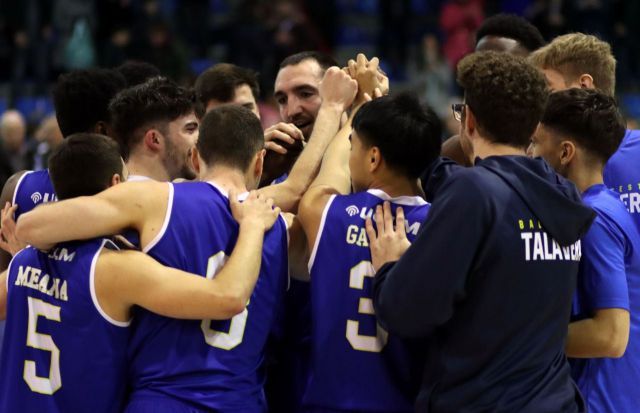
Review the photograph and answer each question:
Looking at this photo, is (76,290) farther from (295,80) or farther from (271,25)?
(271,25)

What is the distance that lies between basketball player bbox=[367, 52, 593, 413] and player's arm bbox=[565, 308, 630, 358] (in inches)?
8.5

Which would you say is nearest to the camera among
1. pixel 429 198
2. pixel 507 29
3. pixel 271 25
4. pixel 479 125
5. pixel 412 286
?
pixel 412 286

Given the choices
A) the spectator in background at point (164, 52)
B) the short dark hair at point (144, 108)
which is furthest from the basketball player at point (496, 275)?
the spectator in background at point (164, 52)

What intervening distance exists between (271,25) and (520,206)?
12354 mm

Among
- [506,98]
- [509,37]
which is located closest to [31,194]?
[506,98]

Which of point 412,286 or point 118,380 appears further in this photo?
point 118,380

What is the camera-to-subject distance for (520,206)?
3.71 meters

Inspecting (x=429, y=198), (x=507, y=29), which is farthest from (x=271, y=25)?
(x=429, y=198)

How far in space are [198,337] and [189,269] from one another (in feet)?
0.94

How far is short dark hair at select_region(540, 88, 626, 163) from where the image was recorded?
4.30 metres

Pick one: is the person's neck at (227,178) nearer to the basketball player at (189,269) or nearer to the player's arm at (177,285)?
the basketball player at (189,269)

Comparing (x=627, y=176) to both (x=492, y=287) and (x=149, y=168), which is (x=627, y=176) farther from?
(x=149, y=168)

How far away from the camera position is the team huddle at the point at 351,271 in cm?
370

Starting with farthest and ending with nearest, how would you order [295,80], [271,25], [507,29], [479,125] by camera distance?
[271,25], [507,29], [295,80], [479,125]
